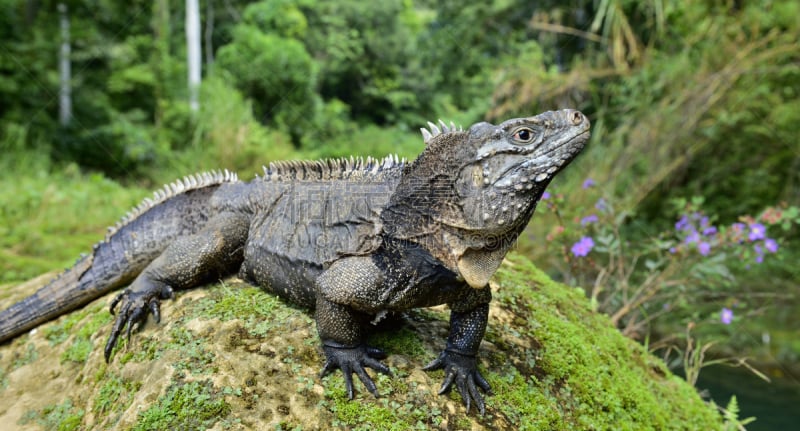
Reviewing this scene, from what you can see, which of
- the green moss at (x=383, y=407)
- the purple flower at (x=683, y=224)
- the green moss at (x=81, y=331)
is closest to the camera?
the green moss at (x=383, y=407)

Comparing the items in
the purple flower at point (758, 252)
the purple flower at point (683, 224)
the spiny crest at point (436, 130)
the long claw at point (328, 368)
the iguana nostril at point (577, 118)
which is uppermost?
the iguana nostril at point (577, 118)

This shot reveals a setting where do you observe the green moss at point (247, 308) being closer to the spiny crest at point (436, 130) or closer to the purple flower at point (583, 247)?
the spiny crest at point (436, 130)

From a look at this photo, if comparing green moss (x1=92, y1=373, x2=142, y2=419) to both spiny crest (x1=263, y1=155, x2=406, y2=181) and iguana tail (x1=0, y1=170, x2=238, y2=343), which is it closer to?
iguana tail (x1=0, y1=170, x2=238, y2=343)

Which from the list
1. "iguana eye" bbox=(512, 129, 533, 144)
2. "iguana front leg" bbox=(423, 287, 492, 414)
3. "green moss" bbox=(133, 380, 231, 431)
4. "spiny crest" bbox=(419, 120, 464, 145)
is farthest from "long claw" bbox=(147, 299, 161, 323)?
"iguana eye" bbox=(512, 129, 533, 144)

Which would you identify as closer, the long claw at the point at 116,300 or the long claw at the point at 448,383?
the long claw at the point at 448,383

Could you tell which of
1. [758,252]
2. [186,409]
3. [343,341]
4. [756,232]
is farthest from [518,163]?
[758,252]

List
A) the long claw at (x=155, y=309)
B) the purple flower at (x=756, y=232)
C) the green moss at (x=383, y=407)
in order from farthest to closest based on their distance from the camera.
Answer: the purple flower at (x=756, y=232) → the long claw at (x=155, y=309) → the green moss at (x=383, y=407)

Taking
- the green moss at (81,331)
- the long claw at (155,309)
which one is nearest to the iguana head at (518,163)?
the long claw at (155,309)

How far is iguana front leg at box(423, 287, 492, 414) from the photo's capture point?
11.0 ft

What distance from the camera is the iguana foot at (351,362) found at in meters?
3.25

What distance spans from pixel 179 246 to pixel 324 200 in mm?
1404

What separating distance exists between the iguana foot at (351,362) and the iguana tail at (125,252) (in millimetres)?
2097

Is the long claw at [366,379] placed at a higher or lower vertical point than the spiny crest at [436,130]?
lower

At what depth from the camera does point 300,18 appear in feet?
90.7
